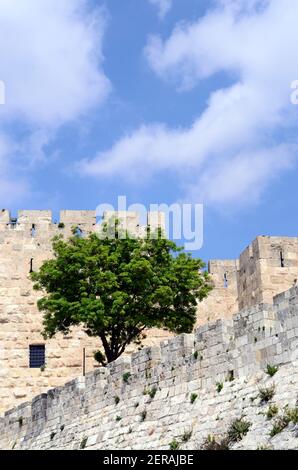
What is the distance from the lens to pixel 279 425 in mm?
14219

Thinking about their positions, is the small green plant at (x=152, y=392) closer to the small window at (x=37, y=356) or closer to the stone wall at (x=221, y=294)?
the small window at (x=37, y=356)

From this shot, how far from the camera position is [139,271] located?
25.7 metres

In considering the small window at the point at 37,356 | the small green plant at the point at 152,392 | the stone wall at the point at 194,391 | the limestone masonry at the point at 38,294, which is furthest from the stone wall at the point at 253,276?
the small green plant at the point at 152,392

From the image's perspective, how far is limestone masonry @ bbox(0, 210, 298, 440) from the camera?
32.9m

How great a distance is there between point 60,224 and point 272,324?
2072 centimetres

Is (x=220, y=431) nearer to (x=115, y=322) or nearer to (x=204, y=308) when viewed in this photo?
(x=115, y=322)

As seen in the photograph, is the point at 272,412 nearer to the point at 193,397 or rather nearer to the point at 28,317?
the point at 193,397

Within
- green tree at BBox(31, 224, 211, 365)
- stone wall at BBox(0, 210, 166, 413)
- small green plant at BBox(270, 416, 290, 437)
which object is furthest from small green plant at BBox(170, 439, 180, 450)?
stone wall at BBox(0, 210, 166, 413)

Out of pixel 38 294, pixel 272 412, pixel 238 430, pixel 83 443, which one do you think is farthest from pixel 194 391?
pixel 38 294

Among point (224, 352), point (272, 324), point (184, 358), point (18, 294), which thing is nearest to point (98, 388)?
point (184, 358)

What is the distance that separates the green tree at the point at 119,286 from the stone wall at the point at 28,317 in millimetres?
5820

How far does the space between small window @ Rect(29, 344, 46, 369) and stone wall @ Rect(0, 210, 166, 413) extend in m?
0.20

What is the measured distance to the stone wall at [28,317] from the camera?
110ft

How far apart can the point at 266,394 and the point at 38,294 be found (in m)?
20.8
